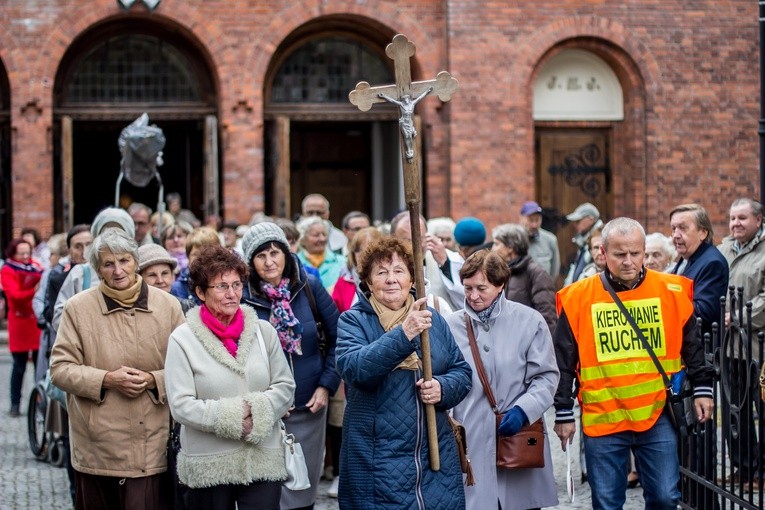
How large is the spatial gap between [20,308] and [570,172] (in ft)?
30.5

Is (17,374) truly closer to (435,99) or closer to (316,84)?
(316,84)

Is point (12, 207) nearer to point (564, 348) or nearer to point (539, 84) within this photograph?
point (539, 84)

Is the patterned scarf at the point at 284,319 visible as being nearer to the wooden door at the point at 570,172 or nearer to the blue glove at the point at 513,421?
the blue glove at the point at 513,421

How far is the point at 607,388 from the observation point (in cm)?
649

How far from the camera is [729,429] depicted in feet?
23.8

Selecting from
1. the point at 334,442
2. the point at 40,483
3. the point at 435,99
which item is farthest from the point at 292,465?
the point at 435,99

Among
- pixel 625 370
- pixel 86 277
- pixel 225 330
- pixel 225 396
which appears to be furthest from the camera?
pixel 86 277

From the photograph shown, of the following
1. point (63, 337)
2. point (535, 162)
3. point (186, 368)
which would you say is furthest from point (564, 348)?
point (535, 162)

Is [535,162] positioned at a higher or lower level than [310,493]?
higher

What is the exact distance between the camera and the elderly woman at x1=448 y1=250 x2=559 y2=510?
622 cm

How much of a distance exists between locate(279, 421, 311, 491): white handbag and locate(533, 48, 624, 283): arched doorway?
1326 centimetres

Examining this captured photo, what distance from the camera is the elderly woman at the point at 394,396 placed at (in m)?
5.57

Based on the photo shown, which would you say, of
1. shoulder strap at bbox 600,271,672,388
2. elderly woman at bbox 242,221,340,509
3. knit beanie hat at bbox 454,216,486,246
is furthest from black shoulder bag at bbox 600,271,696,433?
knit beanie hat at bbox 454,216,486,246

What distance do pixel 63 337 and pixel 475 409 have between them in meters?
2.04
